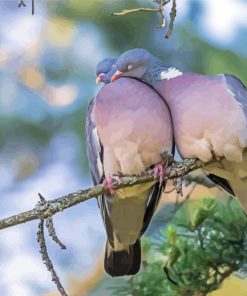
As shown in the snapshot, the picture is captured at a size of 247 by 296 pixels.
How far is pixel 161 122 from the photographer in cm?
64

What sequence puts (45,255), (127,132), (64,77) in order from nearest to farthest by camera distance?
1. (45,255)
2. (127,132)
3. (64,77)

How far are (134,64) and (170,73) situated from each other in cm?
4

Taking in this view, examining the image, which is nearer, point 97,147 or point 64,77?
point 97,147

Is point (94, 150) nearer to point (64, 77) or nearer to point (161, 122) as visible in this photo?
point (161, 122)

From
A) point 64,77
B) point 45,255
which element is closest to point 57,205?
point 45,255

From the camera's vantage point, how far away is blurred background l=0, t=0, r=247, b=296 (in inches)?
40.1

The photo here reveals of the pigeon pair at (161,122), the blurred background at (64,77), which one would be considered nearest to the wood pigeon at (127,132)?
the pigeon pair at (161,122)

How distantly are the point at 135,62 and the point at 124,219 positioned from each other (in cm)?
16

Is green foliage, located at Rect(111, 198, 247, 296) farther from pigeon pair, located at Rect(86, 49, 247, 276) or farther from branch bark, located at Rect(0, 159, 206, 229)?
branch bark, located at Rect(0, 159, 206, 229)

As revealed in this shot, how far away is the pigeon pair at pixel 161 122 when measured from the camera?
63 cm

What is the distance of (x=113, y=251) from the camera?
76cm

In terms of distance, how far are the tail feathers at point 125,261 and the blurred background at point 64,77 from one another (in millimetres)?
245

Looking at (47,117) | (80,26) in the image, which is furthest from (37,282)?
(80,26)

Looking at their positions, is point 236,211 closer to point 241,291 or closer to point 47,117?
point 241,291
